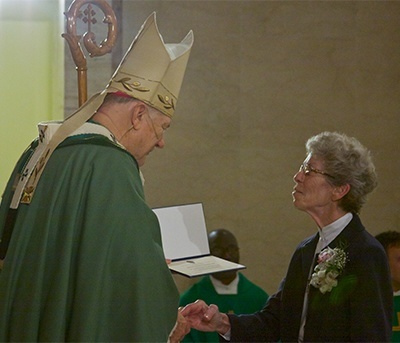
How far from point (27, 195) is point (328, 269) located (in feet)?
4.50

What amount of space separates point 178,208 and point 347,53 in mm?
3148

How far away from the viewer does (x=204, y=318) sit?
3.55 meters

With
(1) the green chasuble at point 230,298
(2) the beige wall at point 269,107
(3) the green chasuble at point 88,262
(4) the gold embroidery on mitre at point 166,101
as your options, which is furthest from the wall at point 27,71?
(3) the green chasuble at point 88,262

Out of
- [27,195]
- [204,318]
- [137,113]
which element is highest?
[137,113]

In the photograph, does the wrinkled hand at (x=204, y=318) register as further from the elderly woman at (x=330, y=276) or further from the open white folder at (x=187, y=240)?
the open white folder at (x=187, y=240)

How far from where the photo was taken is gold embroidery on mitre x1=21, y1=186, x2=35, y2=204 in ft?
8.40

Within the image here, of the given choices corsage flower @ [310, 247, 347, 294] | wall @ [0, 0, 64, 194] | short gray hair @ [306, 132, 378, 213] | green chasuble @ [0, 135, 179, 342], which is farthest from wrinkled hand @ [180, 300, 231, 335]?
wall @ [0, 0, 64, 194]

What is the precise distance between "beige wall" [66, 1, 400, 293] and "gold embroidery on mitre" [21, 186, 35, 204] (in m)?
3.50

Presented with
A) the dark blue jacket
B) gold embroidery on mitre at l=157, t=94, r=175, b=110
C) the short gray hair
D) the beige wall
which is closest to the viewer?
gold embroidery on mitre at l=157, t=94, r=175, b=110

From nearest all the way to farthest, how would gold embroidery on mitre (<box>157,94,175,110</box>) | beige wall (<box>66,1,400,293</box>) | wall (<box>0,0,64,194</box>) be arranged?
gold embroidery on mitre (<box>157,94,175,110</box>)
wall (<box>0,0,64,194</box>)
beige wall (<box>66,1,400,293</box>)

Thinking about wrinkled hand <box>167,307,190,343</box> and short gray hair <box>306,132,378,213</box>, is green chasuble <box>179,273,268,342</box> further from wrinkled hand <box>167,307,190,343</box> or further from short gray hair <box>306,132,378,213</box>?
wrinkled hand <box>167,307,190,343</box>

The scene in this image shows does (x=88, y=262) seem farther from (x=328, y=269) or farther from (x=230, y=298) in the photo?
(x=230, y=298)

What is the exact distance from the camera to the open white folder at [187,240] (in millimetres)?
3529

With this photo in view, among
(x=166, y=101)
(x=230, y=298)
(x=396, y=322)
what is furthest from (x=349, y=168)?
(x=230, y=298)
